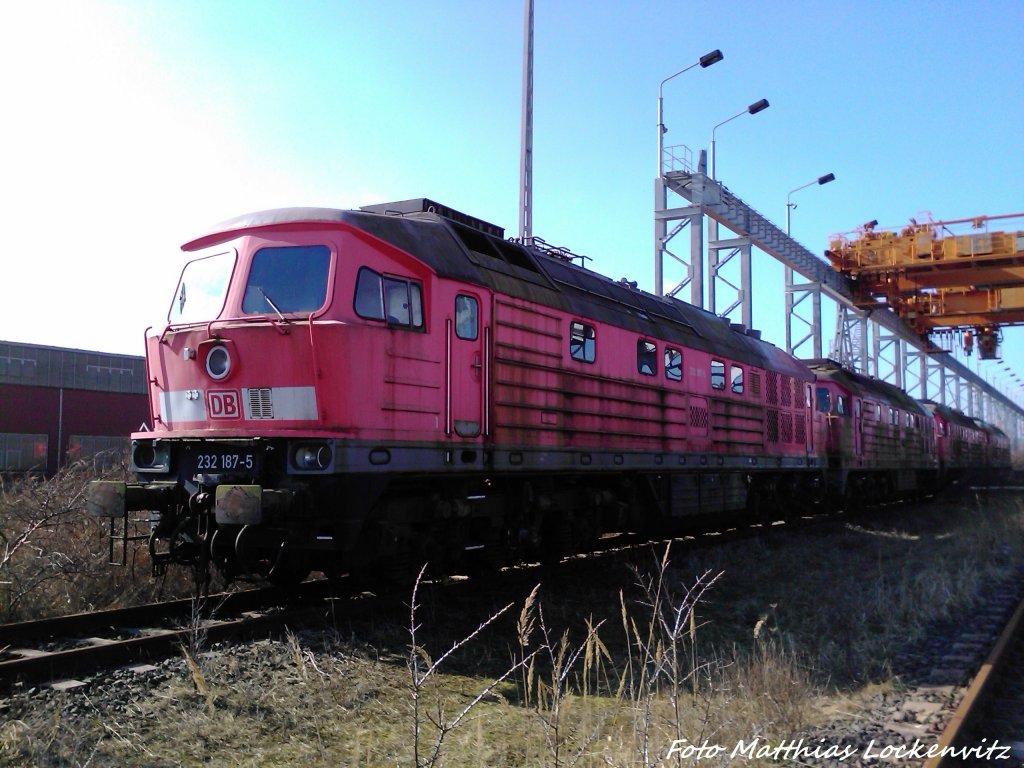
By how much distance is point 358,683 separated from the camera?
5.88 m

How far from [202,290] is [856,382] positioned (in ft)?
63.2

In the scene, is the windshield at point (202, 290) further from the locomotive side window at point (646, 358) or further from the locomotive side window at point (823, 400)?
the locomotive side window at point (823, 400)

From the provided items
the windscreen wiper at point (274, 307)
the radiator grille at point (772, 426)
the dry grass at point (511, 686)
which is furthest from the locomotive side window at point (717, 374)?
the windscreen wiper at point (274, 307)

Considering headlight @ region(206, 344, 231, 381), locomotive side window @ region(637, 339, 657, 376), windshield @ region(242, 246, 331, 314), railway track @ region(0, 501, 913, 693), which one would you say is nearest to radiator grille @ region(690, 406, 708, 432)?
locomotive side window @ region(637, 339, 657, 376)

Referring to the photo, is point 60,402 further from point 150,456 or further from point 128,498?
point 128,498

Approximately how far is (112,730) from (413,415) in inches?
145

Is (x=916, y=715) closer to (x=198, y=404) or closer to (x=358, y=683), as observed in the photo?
(x=358, y=683)

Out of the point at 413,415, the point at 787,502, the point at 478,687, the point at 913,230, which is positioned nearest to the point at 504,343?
the point at 413,415

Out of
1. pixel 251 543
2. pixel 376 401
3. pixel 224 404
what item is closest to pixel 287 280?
pixel 224 404

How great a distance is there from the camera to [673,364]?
12820mm

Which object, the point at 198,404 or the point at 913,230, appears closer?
the point at 198,404

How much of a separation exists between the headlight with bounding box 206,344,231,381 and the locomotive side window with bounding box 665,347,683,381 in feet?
23.2

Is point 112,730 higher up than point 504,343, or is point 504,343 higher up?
point 504,343

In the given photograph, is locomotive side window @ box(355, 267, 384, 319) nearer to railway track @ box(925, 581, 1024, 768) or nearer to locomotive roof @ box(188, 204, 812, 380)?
locomotive roof @ box(188, 204, 812, 380)
